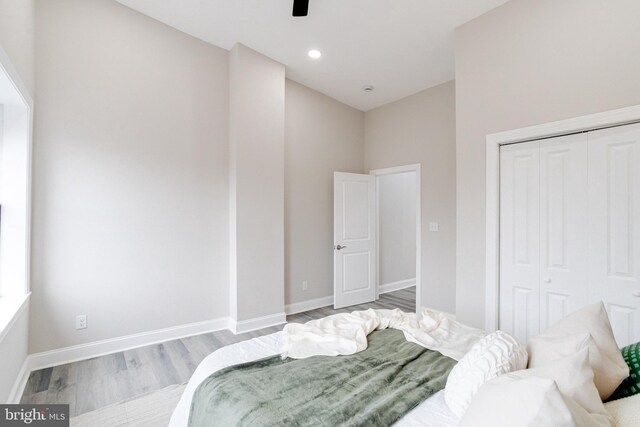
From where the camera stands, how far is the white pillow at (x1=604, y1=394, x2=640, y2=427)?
2.72ft

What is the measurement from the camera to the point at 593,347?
1069 mm

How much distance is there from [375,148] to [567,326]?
4.04 metres

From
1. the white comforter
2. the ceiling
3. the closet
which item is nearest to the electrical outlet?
the white comforter

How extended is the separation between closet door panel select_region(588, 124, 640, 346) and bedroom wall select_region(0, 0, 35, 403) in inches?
155

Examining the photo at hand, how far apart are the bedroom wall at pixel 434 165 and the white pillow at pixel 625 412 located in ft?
10.3

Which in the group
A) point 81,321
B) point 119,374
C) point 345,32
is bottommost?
point 119,374

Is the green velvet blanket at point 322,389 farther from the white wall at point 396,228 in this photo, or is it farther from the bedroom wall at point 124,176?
the white wall at point 396,228

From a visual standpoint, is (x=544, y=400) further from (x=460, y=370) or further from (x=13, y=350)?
(x=13, y=350)

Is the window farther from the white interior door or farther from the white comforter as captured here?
the white interior door

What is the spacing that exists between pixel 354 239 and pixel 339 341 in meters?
3.07

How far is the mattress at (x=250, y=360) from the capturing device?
117 centimetres

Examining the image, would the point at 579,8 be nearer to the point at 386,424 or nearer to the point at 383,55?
the point at 383,55

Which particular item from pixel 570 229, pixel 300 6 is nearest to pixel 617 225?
pixel 570 229

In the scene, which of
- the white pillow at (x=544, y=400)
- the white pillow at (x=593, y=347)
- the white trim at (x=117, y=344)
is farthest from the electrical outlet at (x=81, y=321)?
the white pillow at (x=593, y=347)
